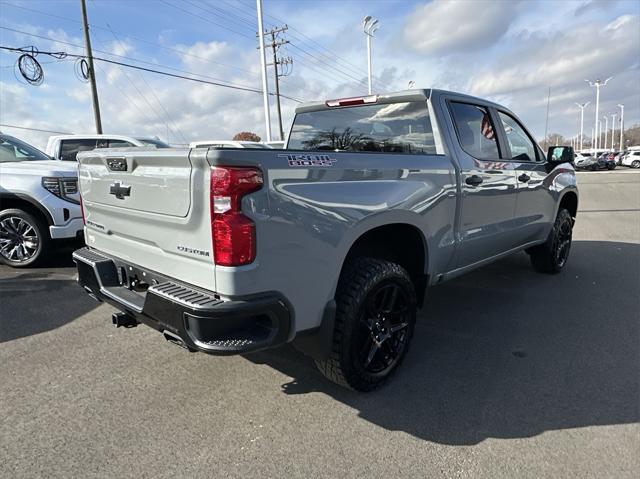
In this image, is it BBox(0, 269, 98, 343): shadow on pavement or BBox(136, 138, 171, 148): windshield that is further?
BBox(136, 138, 171, 148): windshield

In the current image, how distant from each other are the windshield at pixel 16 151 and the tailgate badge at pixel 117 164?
4.65 meters

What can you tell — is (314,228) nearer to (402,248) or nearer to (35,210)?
(402,248)

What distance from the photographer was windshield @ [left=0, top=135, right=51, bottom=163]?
254 inches

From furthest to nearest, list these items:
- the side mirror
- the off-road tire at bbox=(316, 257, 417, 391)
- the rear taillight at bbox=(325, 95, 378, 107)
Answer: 1. the side mirror
2. the rear taillight at bbox=(325, 95, 378, 107)
3. the off-road tire at bbox=(316, 257, 417, 391)

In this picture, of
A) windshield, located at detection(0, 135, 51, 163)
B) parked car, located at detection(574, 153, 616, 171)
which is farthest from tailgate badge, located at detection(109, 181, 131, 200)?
parked car, located at detection(574, 153, 616, 171)

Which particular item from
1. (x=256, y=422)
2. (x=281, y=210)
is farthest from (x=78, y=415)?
(x=281, y=210)

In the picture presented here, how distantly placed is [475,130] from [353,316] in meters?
2.20

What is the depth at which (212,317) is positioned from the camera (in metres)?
2.12

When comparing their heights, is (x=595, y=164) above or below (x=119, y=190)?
below

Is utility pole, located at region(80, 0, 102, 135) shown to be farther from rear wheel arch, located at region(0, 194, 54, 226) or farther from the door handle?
the door handle

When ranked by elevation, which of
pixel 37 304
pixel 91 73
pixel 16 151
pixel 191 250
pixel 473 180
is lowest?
pixel 37 304

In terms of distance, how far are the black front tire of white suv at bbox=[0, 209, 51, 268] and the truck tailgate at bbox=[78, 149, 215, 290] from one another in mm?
3174

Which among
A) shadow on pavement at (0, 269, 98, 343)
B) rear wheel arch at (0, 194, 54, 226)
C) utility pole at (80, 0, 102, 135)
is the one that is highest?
utility pole at (80, 0, 102, 135)

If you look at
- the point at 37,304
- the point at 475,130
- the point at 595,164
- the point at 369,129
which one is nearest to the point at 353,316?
the point at 369,129
